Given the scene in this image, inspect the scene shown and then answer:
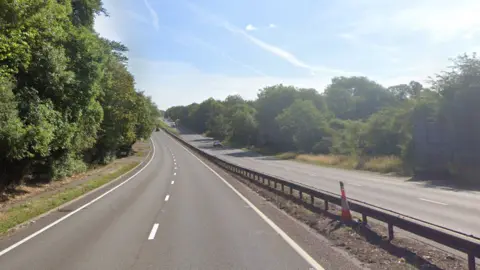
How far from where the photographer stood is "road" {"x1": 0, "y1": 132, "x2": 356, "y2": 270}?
7.91 meters

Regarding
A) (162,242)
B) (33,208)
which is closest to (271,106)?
(33,208)

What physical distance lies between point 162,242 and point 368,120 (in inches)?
2430

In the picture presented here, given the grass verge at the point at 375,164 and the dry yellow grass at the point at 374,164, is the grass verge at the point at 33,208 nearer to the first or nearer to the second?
the grass verge at the point at 375,164

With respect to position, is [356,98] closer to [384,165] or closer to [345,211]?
[384,165]

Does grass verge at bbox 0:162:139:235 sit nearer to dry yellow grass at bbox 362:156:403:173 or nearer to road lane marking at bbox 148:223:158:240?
road lane marking at bbox 148:223:158:240

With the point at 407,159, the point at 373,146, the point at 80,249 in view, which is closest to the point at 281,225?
the point at 80,249

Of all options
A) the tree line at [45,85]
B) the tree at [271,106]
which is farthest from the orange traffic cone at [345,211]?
the tree at [271,106]

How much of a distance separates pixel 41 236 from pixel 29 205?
23.0ft

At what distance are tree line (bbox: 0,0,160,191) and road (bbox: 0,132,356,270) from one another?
14.6 feet

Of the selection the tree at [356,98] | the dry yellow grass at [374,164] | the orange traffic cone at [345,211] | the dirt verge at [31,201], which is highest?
the tree at [356,98]

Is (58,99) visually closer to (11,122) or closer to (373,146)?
(11,122)

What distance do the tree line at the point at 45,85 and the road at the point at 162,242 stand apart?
4.44 m

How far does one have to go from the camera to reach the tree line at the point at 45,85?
13906 mm

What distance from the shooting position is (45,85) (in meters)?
20.7
